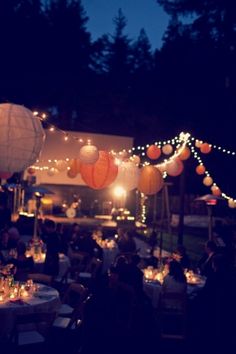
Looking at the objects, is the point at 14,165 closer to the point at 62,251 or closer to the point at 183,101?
the point at 62,251

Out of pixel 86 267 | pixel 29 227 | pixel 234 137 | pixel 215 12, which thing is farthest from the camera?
pixel 215 12

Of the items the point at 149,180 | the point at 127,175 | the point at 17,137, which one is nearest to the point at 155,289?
the point at 149,180

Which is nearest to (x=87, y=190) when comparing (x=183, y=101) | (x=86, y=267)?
(x=183, y=101)

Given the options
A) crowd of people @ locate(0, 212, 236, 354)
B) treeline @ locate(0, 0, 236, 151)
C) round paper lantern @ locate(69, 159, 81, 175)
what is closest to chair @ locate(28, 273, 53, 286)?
crowd of people @ locate(0, 212, 236, 354)

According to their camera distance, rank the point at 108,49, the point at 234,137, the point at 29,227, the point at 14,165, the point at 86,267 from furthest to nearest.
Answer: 1. the point at 108,49
2. the point at 234,137
3. the point at 29,227
4. the point at 86,267
5. the point at 14,165

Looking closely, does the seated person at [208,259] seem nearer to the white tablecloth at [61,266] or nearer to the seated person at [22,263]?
the white tablecloth at [61,266]

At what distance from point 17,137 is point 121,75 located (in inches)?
1140

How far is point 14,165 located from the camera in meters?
5.17

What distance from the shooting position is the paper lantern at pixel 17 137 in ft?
16.5

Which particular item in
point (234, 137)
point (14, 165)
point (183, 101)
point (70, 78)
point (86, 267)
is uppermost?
point (70, 78)

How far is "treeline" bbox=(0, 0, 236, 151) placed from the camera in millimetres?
22938

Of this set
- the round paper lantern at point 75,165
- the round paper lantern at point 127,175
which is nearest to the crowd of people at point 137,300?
the round paper lantern at point 127,175

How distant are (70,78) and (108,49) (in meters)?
9.45

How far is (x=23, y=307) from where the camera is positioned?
17.0 feet
